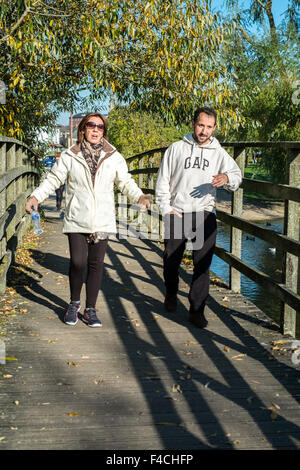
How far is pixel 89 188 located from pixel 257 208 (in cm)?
2056

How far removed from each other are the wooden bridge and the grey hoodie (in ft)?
1.83

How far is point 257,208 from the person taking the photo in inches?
973

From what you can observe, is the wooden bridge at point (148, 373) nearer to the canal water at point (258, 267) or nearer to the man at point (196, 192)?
the man at point (196, 192)

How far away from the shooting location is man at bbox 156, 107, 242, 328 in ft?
16.2

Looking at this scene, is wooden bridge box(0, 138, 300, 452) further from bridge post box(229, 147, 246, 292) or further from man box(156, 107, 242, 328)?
man box(156, 107, 242, 328)

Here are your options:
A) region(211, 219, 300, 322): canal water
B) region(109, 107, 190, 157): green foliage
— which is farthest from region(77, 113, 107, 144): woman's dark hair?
region(109, 107, 190, 157): green foliage

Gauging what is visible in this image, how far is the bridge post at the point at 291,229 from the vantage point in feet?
15.1

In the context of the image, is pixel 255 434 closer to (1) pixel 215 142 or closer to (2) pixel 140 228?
(1) pixel 215 142

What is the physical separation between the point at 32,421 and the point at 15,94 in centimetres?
768

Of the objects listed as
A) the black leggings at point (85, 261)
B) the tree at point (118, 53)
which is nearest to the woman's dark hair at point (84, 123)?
the black leggings at point (85, 261)

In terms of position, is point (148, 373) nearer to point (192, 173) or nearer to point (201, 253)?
point (201, 253)

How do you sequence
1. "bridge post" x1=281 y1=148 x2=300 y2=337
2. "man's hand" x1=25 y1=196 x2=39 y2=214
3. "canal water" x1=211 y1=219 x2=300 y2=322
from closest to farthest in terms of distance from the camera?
Result: "man's hand" x1=25 y1=196 x2=39 y2=214, "bridge post" x1=281 y1=148 x2=300 y2=337, "canal water" x1=211 y1=219 x2=300 y2=322
